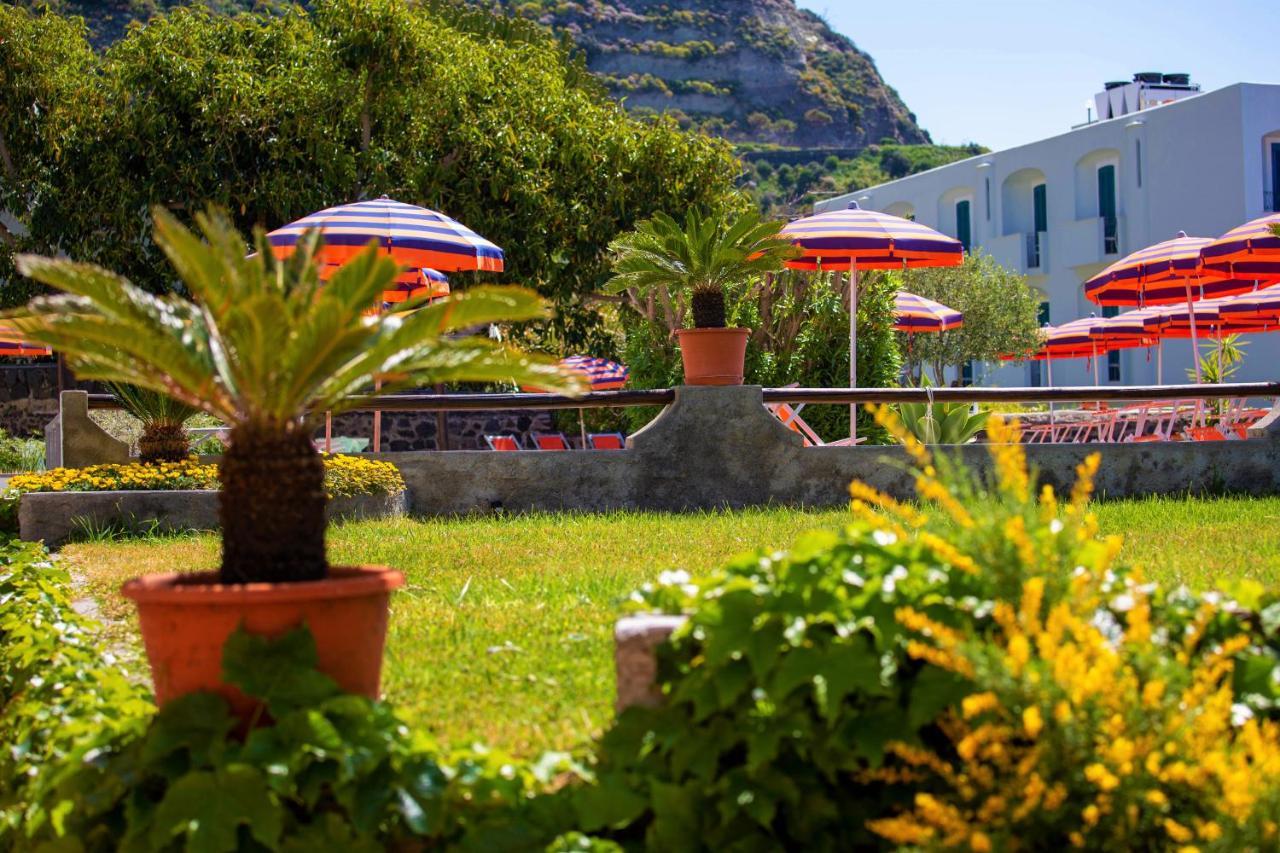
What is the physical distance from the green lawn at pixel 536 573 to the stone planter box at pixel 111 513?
0.63 m

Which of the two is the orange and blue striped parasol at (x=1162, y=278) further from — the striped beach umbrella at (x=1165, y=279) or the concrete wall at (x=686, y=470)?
the concrete wall at (x=686, y=470)

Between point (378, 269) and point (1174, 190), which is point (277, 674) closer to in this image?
point (378, 269)

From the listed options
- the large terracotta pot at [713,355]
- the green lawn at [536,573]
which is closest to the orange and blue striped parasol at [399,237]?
the large terracotta pot at [713,355]

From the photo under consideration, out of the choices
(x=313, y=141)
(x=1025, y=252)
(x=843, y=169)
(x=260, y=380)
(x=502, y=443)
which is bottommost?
(x=502, y=443)

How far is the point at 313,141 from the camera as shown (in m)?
23.1

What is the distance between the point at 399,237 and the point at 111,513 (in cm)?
378

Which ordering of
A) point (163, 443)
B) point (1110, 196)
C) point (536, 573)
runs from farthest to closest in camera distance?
point (1110, 196), point (163, 443), point (536, 573)

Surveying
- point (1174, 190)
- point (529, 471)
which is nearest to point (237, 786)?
point (529, 471)

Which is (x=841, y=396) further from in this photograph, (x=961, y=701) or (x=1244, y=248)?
(x=961, y=701)

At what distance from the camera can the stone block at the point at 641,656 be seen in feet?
13.1

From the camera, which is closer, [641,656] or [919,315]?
[641,656]

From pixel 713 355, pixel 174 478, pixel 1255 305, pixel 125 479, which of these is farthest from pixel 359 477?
pixel 1255 305

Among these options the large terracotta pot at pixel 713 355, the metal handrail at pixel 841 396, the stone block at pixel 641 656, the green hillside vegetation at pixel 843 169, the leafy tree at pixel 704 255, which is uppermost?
the green hillside vegetation at pixel 843 169

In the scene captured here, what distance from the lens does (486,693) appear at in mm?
5047
